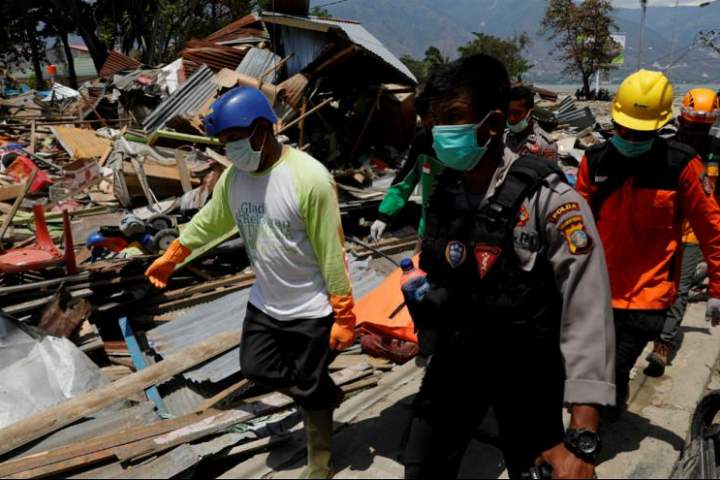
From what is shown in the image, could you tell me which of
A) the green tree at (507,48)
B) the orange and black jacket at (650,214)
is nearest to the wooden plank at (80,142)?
the orange and black jacket at (650,214)

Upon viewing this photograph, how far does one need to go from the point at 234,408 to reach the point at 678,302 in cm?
311

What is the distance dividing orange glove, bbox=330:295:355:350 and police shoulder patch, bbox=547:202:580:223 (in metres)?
1.16

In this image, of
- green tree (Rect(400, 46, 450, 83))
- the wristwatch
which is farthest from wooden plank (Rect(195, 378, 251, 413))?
green tree (Rect(400, 46, 450, 83))

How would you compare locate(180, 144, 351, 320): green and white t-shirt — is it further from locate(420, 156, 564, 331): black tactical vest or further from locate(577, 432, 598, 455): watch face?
locate(577, 432, 598, 455): watch face

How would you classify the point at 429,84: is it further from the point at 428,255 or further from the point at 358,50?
the point at 358,50

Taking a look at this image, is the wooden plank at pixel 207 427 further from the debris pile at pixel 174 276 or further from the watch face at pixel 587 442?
the watch face at pixel 587 442

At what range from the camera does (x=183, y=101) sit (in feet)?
37.3

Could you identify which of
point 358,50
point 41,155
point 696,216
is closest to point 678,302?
point 696,216

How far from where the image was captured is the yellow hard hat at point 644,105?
2.79 m

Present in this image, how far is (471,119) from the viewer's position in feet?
6.16

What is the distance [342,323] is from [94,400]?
2058mm

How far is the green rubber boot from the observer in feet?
9.11

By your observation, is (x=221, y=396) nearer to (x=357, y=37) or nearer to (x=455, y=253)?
(x=455, y=253)

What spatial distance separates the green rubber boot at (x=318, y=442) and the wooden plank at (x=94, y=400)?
1.66 m
